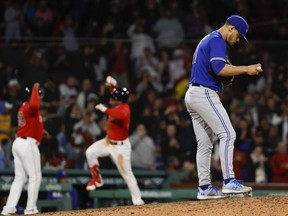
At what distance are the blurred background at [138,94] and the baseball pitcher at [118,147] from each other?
0.97m

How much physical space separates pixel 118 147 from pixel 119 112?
59 centimetres

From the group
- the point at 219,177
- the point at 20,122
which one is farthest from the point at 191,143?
the point at 20,122

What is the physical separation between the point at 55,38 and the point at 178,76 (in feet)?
8.27

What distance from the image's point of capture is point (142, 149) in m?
16.7

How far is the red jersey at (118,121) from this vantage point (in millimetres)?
13953

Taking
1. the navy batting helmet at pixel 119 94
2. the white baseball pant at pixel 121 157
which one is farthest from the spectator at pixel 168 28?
the white baseball pant at pixel 121 157

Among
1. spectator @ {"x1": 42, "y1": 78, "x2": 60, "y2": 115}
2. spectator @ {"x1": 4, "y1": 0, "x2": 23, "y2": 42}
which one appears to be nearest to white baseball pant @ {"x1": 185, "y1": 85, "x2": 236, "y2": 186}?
spectator @ {"x1": 42, "y1": 78, "x2": 60, "y2": 115}

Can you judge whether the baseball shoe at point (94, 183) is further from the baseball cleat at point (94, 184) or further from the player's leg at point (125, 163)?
the player's leg at point (125, 163)

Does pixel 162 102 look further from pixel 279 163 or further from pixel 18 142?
pixel 18 142

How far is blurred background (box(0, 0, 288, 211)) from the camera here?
16.3 metres

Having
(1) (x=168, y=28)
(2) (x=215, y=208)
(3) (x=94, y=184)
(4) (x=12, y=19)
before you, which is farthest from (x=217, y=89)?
(4) (x=12, y=19)

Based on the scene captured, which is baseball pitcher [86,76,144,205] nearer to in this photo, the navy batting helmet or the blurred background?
the navy batting helmet

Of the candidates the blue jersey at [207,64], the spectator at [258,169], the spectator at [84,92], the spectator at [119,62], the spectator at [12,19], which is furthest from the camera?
the spectator at [12,19]

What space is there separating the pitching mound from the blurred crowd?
5601mm
